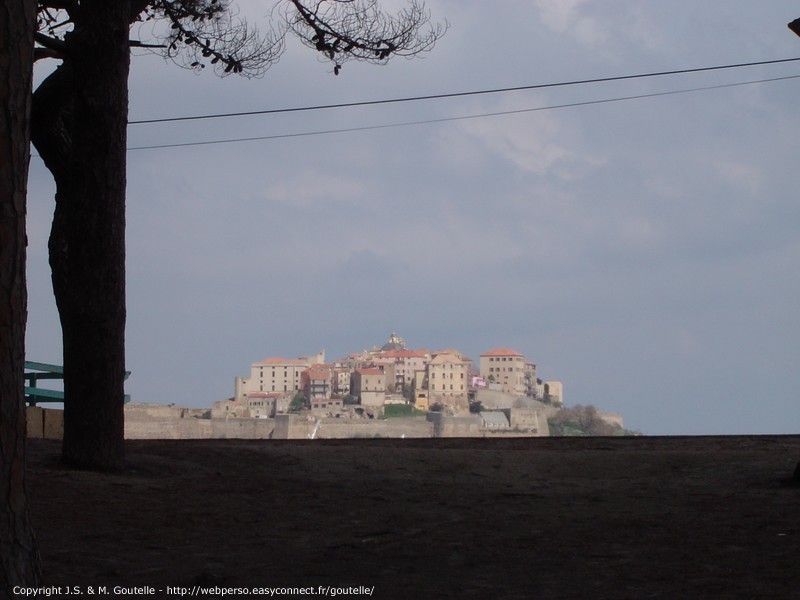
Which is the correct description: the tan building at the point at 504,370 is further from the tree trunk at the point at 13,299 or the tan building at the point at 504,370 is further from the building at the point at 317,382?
the tree trunk at the point at 13,299

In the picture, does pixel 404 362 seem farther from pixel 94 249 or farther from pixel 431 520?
pixel 431 520

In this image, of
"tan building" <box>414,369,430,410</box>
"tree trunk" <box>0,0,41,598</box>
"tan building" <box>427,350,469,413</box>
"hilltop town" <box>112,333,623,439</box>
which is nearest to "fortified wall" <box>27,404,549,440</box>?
"hilltop town" <box>112,333,623,439</box>

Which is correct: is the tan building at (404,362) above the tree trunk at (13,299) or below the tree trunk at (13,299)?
above

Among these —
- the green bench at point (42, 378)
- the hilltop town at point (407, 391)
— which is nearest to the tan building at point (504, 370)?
the hilltop town at point (407, 391)

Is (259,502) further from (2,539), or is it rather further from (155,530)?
(2,539)

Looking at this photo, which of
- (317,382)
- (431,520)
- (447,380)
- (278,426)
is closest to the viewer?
(431,520)

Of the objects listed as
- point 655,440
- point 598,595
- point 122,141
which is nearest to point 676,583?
point 598,595

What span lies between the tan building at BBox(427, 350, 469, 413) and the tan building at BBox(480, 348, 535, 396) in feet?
24.4

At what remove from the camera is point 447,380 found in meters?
116

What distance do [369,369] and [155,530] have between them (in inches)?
4642

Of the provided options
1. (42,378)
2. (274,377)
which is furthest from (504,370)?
(42,378)

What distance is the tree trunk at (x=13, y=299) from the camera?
10.1 feet

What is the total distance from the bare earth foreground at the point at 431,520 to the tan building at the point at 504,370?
378 ft

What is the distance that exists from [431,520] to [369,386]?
11100 centimetres
